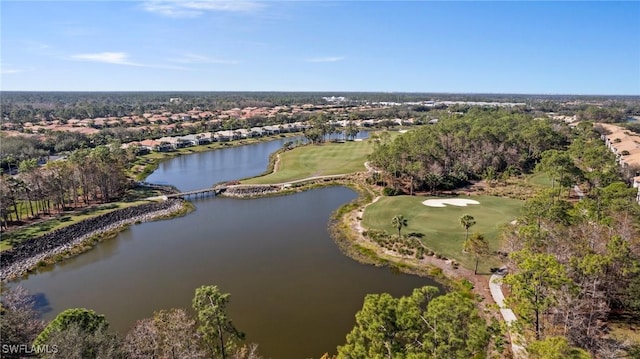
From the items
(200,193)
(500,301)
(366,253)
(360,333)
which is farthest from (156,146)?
(360,333)

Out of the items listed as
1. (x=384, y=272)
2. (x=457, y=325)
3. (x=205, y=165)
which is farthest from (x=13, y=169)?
(x=457, y=325)

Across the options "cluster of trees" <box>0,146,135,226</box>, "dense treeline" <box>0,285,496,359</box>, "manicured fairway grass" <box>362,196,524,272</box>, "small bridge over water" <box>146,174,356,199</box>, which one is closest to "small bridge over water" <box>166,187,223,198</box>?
"small bridge over water" <box>146,174,356,199</box>

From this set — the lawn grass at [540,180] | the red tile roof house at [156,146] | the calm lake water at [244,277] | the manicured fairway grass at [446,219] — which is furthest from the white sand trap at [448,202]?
the red tile roof house at [156,146]

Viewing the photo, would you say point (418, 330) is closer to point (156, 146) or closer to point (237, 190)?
point (237, 190)

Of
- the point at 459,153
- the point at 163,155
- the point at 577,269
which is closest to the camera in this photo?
the point at 577,269

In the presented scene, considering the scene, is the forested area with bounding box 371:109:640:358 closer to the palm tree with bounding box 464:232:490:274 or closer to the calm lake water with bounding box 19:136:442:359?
the palm tree with bounding box 464:232:490:274

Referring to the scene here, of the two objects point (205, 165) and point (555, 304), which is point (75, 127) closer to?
point (205, 165)
